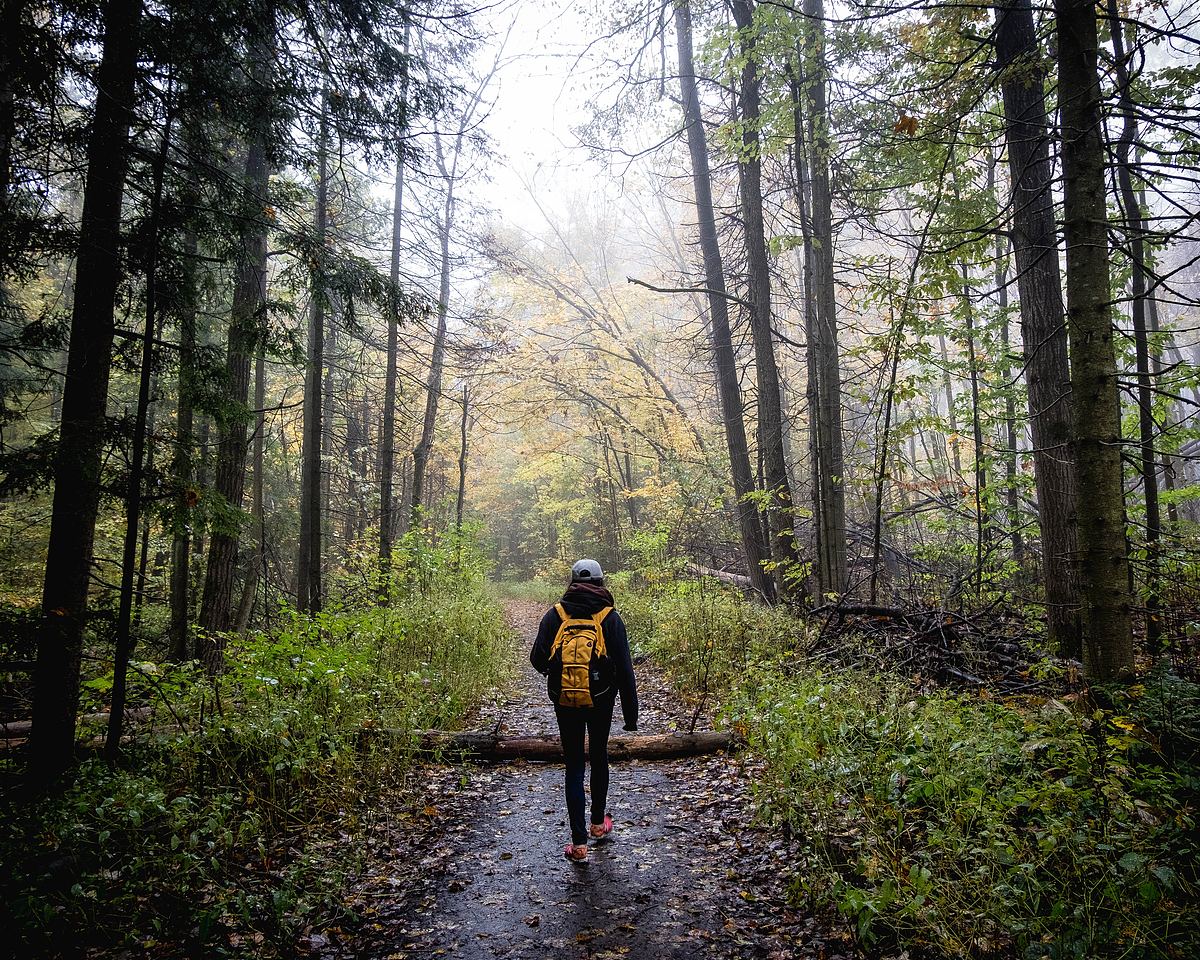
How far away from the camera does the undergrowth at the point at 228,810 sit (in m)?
3.29

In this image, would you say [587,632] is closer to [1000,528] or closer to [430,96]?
[430,96]

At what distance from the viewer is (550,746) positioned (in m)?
6.69

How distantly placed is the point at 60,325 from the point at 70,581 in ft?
6.98

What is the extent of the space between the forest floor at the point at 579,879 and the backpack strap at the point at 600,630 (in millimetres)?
1476

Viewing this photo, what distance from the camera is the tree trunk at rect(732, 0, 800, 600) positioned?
10453mm

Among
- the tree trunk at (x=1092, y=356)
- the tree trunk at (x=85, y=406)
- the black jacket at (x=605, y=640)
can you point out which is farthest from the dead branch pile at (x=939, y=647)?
the tree trunk at (x=85, y=406)

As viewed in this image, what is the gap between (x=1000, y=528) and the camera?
9.76 meters

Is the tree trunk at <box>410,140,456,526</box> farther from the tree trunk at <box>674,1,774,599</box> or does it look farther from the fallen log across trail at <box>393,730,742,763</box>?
the fallen log across trail at <box>393,730,742,763</box>

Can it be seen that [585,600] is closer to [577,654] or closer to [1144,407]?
[577,654]

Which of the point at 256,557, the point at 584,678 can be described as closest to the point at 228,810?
the point at 584,678

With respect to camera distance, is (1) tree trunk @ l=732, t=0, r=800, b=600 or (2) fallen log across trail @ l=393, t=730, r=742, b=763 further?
(1) tree trunk @ l=732, t=0, r=800, b=600

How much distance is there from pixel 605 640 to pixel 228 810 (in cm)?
269

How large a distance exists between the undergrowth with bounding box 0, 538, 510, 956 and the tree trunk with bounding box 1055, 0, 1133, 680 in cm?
507

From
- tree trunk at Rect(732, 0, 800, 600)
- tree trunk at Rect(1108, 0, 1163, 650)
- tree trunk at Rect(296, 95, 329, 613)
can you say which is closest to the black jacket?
tree trunk at Rect(1108, 0, 1163, 650)
